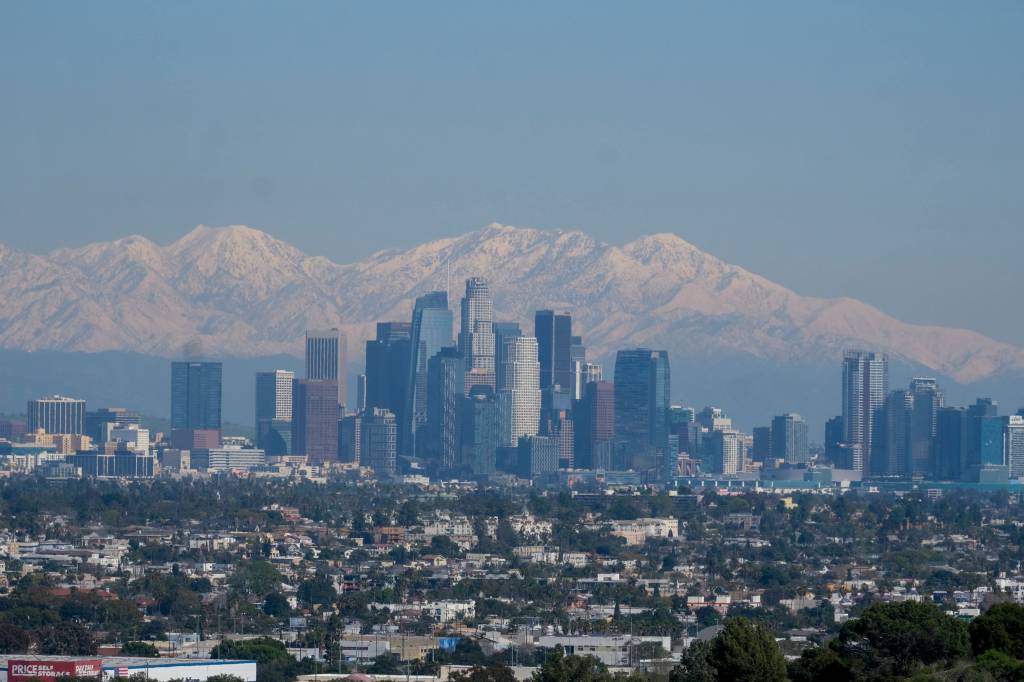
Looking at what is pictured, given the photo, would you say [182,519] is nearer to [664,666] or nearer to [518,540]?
[518,540]

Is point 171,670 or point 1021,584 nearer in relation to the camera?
point 171,670

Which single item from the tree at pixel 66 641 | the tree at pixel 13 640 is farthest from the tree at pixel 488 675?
the tree at pixel 13 640

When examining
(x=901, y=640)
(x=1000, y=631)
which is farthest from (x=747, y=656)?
(x=1000, y=631)

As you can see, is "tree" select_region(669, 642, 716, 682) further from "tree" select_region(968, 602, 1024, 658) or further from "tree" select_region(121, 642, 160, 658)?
"tree" select_region(121, 642, 160, 658)

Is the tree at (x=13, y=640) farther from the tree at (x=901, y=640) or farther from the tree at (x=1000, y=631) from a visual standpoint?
the tree at (x=1000, y=631)

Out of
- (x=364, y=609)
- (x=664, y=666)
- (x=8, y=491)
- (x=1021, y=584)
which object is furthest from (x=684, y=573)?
(x=8, y=491)

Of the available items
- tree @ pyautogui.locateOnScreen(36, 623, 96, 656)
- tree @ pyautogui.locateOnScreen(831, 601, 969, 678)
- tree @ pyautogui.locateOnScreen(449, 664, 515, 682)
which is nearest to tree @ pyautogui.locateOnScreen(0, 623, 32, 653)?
tree @ pyautogui.locateOnScreen(36, 623, 96, 656)
